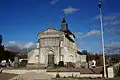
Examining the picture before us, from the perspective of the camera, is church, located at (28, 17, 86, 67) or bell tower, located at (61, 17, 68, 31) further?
bell tower, located at (61, 17, 68, 31)

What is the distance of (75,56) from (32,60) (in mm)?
13253

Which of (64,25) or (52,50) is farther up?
(64,25)

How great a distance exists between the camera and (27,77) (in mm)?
26719

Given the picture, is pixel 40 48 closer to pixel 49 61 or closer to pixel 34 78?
pixel 49 61

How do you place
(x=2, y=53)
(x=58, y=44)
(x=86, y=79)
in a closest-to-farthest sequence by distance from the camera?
(x=86, y=79) → (x=58, y=44) → (x=2, y=53)

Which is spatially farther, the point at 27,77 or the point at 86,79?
the point at 27,77

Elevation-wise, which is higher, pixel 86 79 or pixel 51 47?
pixel 51 47

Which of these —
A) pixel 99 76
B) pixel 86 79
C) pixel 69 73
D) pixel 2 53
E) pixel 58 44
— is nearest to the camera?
pixel 86 79

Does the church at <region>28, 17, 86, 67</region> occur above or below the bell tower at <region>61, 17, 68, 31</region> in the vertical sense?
below

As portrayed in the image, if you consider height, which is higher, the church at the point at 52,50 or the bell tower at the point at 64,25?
the bell tower at the point at 64,25

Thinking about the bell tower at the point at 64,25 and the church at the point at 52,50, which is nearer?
the church at the point at 52,50

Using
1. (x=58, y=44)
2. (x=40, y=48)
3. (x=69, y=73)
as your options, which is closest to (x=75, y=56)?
(x=58, y=44)

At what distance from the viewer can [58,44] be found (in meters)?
56.7

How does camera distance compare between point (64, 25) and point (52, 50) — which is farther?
point (64, 25)
